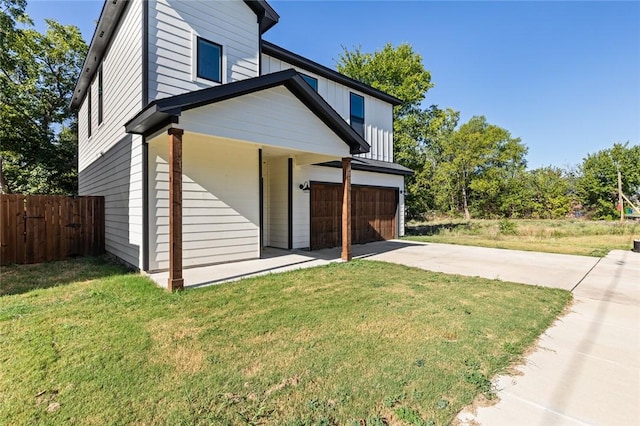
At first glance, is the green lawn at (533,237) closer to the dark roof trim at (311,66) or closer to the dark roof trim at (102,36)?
the dark roof trim at (311,66)

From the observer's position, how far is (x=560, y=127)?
25.5 m

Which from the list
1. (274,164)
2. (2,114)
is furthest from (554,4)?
(2,114)

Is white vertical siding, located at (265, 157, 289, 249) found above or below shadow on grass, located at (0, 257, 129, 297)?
above

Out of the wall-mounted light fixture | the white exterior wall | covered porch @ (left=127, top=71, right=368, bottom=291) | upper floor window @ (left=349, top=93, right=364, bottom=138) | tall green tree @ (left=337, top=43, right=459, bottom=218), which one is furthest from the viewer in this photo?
tall green tree @ (left=337, top=43, right=459, bottom=218)

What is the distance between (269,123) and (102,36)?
6071mm

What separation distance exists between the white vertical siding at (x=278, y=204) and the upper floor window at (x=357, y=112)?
13.8 feet

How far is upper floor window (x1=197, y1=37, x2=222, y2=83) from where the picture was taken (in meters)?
6.87

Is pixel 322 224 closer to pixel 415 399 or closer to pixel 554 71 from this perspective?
pixel 415 399

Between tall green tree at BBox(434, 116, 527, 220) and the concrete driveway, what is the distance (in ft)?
79.7

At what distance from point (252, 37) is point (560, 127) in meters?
28.5

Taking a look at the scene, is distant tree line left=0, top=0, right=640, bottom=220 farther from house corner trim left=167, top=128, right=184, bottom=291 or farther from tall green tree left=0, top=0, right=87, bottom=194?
house corner trim left=167, top=128, right=184, bottom=291

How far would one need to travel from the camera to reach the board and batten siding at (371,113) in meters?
11.3

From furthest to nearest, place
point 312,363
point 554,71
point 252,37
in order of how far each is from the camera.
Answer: point 554,71
point 252,37
point 312,363

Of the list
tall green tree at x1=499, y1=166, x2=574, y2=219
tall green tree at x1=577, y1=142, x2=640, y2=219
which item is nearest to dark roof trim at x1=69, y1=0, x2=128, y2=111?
tall green tree at x1=499, y1=166, x2=574, y2=219
